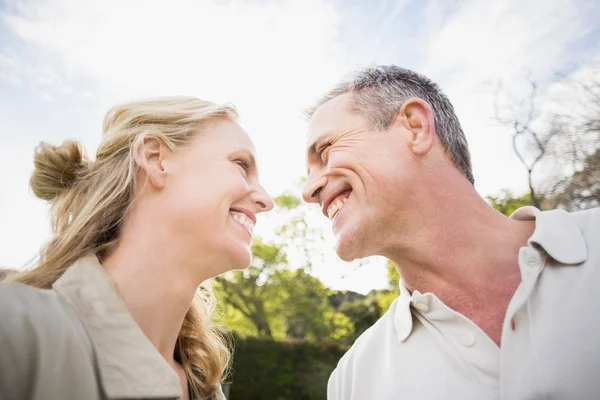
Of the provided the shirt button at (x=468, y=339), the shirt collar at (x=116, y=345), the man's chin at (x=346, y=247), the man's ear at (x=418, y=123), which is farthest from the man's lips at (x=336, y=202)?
the shirt collar at (x=116, y=345)

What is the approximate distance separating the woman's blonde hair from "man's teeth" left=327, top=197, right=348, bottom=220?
90cm

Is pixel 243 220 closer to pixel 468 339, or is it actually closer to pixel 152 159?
pixel 152 159

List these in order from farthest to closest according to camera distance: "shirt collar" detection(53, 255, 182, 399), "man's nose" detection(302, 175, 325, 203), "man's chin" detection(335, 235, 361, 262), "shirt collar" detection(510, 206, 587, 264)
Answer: "man's nose" detection(302, 175, 325, 203)
"man's chin" detection(335, 235, 361, 262)
"shirt collar" detection(510, 206, 587, 264)
"shirt collar" detection(53, 255, 182, 399)

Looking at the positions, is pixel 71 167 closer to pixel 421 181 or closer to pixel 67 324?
pixel 67 324

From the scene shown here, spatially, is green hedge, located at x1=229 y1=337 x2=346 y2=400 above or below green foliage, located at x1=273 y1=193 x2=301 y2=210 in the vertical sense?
below

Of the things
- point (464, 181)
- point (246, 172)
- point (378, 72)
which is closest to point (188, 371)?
point (246, 172)

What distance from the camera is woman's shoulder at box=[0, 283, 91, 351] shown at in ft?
3.85

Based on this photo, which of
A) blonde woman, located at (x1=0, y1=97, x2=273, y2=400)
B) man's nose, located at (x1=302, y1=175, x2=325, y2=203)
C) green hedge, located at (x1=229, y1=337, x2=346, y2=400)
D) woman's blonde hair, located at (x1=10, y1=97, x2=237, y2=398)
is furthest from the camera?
green hedge, located at (x1=229, y1=337, x2=346, y2=400)

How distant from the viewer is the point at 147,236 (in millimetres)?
2156

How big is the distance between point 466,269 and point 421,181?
604mm

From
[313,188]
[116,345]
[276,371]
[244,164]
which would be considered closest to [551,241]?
[313,188]

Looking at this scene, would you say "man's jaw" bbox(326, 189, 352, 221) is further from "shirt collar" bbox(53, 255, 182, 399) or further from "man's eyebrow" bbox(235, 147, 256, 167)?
"shirt collar" bbox(53, 255, 182, 399)

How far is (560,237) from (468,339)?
69cm

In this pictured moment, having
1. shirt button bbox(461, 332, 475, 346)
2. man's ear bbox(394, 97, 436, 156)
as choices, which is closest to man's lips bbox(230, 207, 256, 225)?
man's ear bbox(394, 97, 436, 156)
